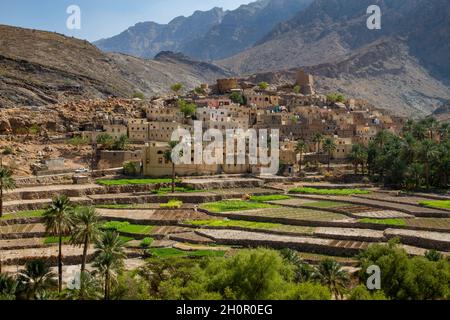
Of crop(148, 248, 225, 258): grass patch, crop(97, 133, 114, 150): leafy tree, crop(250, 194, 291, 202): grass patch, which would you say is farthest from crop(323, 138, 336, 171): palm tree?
crop(148, 248, 225, 258): grass patch

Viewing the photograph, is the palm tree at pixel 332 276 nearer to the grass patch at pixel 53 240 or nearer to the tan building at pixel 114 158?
the grass patch at pixel 53 240

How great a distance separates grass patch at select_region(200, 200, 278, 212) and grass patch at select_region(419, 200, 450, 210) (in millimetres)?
13456

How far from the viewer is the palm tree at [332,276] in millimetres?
27969

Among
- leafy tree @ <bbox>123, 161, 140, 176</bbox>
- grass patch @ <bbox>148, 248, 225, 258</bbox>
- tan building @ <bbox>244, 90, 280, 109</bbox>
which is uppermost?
tan building @ <bbox>244, 90, 280, 109</bbox>

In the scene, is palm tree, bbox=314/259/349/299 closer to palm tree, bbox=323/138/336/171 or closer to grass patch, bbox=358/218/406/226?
grass patch, bbox=358/218/406/226

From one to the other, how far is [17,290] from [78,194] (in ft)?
102

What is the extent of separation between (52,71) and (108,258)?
353 feet

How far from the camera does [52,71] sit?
416ft

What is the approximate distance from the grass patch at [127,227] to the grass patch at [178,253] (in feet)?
15.0

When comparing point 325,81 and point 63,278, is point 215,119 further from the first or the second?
point 325,81

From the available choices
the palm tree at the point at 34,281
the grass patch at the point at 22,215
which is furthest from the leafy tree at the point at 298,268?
the grass patch at the point at 22,215

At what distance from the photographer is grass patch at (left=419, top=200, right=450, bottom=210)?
51.3 m

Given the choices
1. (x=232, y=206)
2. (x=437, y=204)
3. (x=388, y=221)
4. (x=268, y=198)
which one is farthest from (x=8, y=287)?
(x=437, y=204)

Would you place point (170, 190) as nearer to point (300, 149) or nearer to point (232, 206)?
point (232, 206)
